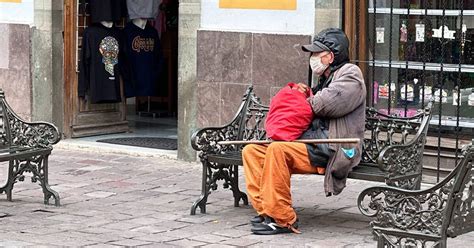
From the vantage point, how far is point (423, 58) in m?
9.62

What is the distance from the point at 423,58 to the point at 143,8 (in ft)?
14.3

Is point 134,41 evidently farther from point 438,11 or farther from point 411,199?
point 411,199

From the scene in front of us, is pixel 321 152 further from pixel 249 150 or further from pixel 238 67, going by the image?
pixel 238 67

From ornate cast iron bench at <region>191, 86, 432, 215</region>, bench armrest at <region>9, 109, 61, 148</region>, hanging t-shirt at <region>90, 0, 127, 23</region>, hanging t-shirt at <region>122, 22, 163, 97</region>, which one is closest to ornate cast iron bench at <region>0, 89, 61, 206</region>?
bench armrest at <region>9, 109, 61, 148</region>

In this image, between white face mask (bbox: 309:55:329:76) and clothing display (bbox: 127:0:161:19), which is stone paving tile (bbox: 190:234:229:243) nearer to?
white face mask (bbox: 309:55:329:76)

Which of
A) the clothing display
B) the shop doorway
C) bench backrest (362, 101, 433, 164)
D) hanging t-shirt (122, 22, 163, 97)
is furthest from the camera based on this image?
hanging t-shirt (122, 22, 163, 97)

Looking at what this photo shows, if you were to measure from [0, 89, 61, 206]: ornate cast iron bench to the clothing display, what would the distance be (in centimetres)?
415

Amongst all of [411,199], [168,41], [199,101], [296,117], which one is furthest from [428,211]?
[168,41]

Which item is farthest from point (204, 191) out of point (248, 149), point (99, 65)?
point (99, 65)

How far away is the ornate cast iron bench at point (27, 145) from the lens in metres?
8.55

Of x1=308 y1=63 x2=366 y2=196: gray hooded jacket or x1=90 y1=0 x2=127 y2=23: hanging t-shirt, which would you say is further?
x1=90 y1=0 x2=127 y2=23: hanging t-shirt

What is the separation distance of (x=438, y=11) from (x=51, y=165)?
4125mm

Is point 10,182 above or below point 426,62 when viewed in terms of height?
below

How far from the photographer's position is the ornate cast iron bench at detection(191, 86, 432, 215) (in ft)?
24.0
